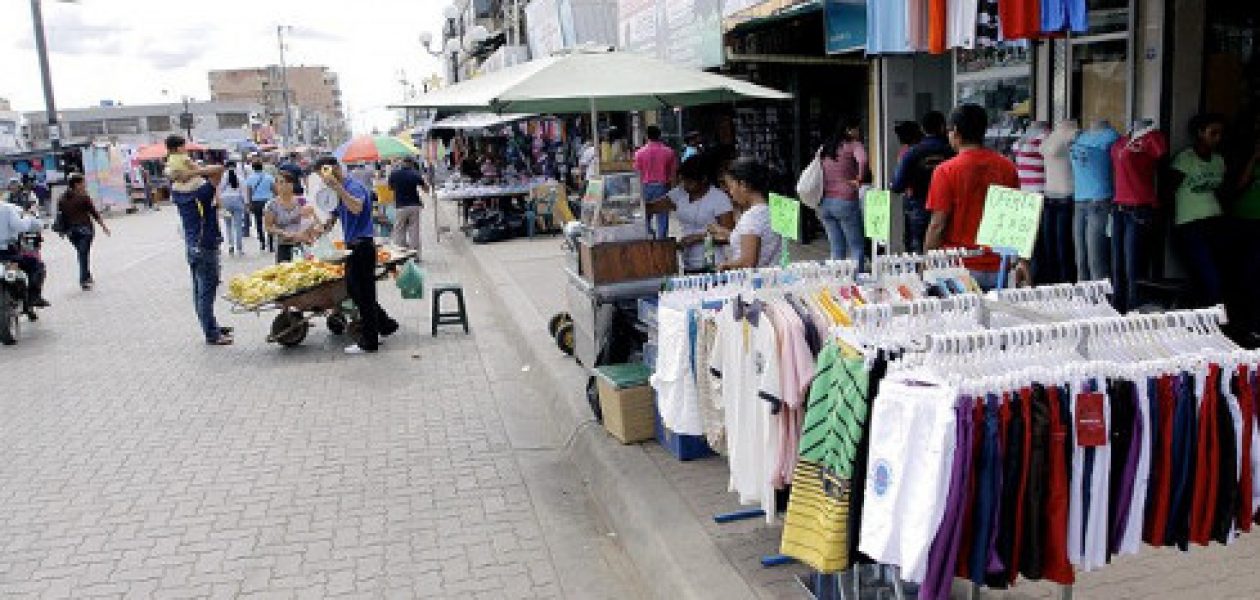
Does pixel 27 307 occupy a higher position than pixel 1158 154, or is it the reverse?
pixel 1158 154

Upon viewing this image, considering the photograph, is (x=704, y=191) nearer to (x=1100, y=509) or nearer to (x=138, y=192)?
(x=1100, y=509)

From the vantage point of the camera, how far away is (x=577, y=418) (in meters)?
7.19

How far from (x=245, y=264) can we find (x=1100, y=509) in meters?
17.2

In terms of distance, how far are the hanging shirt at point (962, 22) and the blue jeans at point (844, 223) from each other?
146 inches

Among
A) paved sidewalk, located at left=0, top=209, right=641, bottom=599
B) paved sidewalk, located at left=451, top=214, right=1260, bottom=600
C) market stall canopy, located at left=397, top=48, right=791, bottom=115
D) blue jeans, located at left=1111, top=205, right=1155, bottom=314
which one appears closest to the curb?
paved sidewalk, located at left=451, top=214, right=1260, bottom=600

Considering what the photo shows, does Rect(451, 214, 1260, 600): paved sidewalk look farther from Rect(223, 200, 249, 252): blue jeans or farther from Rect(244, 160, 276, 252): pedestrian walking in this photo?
Rect(223, 200, 249, 252): blue jeans

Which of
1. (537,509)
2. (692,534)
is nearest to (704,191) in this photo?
(537,509)

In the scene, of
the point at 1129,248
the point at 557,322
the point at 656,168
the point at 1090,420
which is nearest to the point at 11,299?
the point at 557,322

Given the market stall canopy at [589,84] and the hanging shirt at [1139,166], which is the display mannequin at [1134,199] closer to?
the hanging shirt at [1139,166]

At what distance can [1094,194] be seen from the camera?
740 cm

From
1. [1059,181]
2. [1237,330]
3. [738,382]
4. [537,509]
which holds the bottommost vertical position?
[537,509]

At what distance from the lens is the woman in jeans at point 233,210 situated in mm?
18797

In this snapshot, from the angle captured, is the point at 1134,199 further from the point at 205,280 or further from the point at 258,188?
the point at 258,188

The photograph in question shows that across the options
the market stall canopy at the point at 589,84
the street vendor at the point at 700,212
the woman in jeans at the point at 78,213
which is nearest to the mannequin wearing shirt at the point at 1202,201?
the market stall canopy at the point at 589,84
